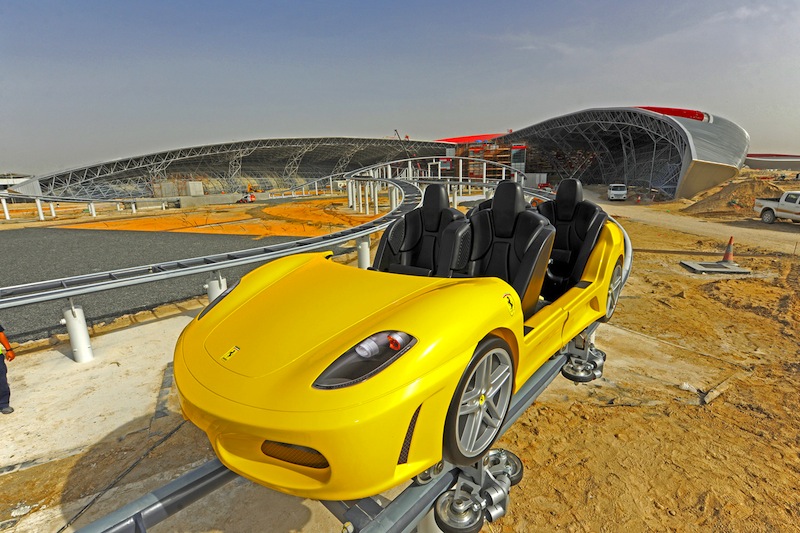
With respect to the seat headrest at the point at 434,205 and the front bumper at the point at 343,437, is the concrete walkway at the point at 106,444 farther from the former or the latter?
the seat headrest at the point at 434,205

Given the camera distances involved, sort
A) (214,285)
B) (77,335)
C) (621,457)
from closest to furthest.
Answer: (621,457), (77,335), (214,285)

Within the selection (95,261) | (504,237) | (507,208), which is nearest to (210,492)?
(504,237)

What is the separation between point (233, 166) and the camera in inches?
2454

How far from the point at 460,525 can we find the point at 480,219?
2.32m

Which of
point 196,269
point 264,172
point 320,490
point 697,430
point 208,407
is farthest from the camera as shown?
point 264,172

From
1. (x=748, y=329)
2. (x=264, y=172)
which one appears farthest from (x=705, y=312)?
(x=264, y=172)

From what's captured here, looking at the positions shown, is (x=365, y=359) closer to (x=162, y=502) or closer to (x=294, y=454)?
(x=294, y=454)

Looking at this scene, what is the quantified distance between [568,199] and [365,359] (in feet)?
12.4

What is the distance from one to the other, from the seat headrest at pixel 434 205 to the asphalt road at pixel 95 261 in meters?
5.37

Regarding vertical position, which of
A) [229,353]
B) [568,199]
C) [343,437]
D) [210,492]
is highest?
[568,199]

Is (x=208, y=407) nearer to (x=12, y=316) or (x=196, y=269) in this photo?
(x=196, y=269)

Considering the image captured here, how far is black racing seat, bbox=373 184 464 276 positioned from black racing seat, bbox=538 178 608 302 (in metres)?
1.44

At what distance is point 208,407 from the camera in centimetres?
170

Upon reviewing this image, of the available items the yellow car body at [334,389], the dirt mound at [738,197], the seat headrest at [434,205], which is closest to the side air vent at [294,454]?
the yellow car body at [334,389]
